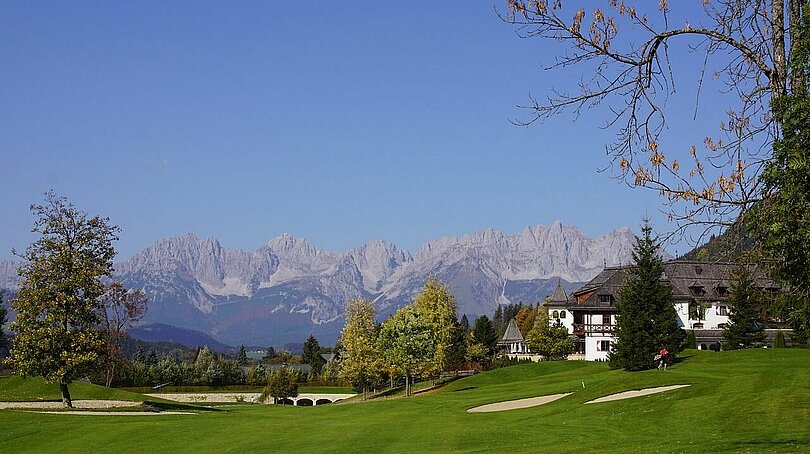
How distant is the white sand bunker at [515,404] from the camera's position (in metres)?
41.8

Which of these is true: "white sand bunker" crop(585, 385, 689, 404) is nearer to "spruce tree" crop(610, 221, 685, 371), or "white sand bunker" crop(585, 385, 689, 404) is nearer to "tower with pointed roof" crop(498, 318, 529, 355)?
"spruce tree" crop(610, 221, 685, 371)

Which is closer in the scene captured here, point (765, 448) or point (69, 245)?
point (765, 448)

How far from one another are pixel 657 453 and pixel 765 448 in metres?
2.55

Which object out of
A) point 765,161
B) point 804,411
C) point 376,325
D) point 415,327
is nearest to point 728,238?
point 765,161

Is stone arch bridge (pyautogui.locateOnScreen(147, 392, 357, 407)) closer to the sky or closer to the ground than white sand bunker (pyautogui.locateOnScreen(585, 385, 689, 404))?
closer to the ground

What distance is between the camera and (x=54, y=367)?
48.6 m

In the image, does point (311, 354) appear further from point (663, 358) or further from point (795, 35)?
point (795, 35)

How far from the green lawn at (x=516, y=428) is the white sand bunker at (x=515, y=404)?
118cm

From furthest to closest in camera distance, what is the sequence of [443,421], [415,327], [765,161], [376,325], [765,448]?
[376,325]
[415,327]
[443,421]
[765,448]
[765,161]

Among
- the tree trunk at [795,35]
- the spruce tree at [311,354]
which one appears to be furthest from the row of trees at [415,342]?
the tree trunk at [795,35]

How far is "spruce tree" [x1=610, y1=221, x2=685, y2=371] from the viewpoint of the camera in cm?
5662

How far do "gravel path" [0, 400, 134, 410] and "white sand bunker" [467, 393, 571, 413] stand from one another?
2282cm

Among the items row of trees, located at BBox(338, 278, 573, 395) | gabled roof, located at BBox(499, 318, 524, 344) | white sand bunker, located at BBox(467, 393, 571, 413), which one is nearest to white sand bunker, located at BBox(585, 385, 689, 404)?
white sand bunker, located at BBox(467, 393, 571, 413)

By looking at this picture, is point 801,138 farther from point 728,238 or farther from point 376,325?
point 376,325
